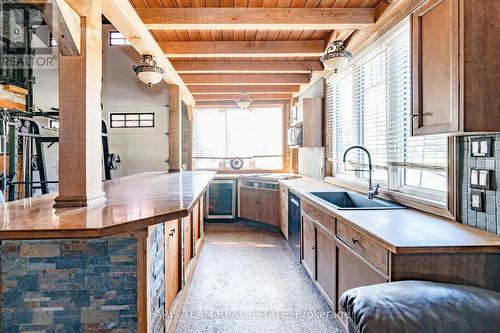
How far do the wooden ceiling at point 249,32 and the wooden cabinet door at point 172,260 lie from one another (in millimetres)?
1766

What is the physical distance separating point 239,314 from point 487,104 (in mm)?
2184

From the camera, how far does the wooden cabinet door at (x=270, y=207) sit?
4969 mm

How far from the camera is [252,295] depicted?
2713mm

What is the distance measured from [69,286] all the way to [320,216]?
1.85 metres

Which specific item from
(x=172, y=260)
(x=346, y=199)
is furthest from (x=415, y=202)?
(x=172, y=260)

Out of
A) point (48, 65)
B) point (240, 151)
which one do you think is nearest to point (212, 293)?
point (240, 151)

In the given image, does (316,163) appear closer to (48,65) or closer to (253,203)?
(253,203)

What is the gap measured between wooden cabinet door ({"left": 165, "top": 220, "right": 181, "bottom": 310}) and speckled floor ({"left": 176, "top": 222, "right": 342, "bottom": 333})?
30 centimetres

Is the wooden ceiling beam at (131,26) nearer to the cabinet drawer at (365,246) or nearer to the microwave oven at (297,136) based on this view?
the cabinet drawer at (365,246)

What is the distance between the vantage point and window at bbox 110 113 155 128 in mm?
5766

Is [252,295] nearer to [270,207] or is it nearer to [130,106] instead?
[270,207]

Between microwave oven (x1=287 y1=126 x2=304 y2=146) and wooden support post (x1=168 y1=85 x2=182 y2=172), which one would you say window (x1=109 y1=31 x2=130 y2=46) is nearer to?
wooden support post (x1=168 y1=85 x2=182 y2=172)

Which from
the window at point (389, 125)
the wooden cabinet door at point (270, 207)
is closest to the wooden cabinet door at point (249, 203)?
the wooden cabinet door at point (270, 207)

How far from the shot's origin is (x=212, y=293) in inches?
108
